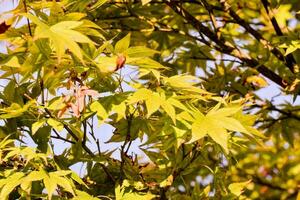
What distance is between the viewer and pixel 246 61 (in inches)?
97.0

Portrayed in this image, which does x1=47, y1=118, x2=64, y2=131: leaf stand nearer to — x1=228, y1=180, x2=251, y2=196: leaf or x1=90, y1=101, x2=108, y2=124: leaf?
x1=90, y1=101, x2=108, y2=124: leaf

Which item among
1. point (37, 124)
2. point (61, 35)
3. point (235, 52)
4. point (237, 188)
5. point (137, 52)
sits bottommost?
point (237, 188)

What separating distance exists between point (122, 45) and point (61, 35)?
242 millimetres

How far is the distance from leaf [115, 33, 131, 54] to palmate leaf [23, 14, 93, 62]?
0.17m

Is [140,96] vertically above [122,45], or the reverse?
[122,45]

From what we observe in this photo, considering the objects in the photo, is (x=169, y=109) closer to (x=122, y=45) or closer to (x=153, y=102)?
(x=153, y=102)

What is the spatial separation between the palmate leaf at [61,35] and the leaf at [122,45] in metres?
0.17

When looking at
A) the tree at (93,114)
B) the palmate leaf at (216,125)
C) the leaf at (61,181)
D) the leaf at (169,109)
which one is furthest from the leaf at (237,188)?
the leaf at (61,181)

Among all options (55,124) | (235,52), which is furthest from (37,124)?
(235,52)

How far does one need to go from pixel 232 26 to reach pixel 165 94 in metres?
1.56

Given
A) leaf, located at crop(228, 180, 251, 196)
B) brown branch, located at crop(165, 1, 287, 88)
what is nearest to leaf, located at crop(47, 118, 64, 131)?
leaf, located at crop(228, 180, 251, 196)

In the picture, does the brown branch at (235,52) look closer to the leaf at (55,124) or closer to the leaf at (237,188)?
the leaf at (237,188)

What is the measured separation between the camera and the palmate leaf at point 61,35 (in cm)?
125

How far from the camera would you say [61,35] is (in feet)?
4.19
